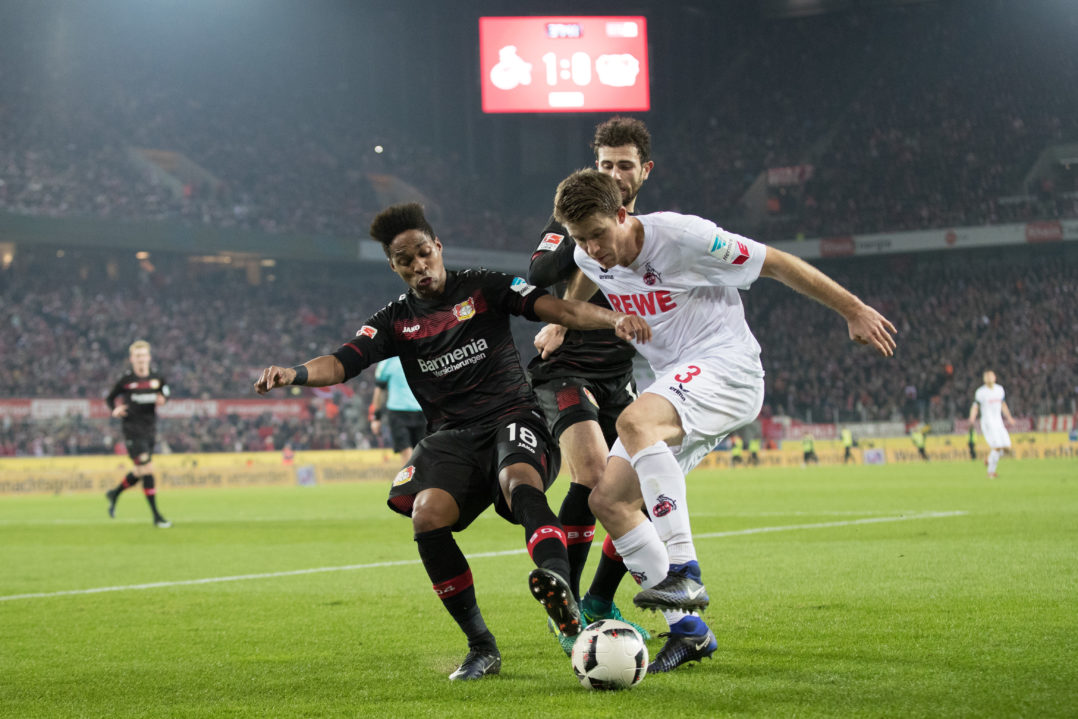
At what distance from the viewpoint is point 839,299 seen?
4.30 metres

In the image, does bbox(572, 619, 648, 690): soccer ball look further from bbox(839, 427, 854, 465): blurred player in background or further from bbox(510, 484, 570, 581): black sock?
bbox(839, 427, 854, 465): blurred player in background

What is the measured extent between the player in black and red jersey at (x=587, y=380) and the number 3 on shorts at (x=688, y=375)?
0.81 metres

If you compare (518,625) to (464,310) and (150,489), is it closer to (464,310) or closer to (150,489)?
(464,310)

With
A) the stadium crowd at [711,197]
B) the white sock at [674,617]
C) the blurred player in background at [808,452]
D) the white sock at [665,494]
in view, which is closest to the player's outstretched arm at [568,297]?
the white sock at [665,494]

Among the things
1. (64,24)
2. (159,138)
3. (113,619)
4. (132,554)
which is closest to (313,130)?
(159,138)

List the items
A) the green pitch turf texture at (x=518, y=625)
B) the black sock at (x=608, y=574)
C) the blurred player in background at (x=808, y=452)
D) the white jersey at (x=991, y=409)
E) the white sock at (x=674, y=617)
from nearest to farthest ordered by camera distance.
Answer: the green pitch turf texture at (x=518, y=625) < the white sock at (x=674, y=617) < the black sock at (x=608, y=574) < the white jersey at (x=991, y=409) < the blurred player in background at (x=808, y=452)

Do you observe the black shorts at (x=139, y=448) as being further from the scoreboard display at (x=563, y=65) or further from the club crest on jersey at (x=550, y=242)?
the scoreboard display at (x=563, y=65)

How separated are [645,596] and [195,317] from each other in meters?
38.3

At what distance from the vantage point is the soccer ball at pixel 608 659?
3908 millimetres

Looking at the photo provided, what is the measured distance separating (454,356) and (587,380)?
0.93 meters

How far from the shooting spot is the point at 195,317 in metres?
40.0

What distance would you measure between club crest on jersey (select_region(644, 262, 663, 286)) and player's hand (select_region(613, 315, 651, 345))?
1.19ft

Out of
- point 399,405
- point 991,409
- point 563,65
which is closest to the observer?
point 399,405

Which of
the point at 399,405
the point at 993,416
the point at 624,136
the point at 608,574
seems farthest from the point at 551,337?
the point at 993,416
